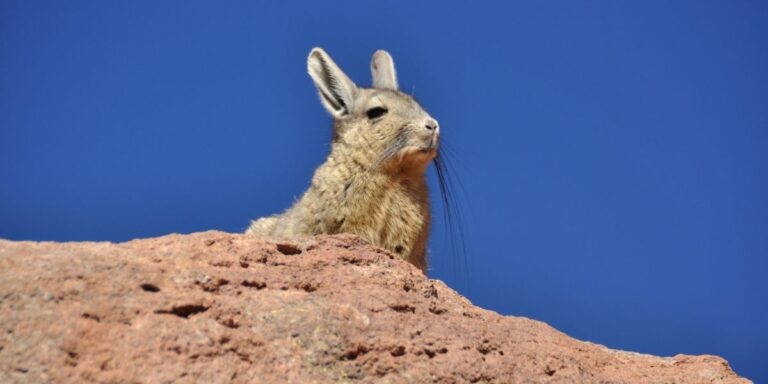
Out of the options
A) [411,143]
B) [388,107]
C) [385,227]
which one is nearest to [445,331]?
[385,227]

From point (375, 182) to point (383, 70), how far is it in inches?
140

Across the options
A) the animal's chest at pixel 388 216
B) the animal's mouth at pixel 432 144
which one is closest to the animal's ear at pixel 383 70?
the animal's mouth at pixel 432 144

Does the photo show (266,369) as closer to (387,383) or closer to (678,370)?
(387,383)

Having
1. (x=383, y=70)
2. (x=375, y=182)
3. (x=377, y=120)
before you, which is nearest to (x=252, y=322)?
(x=375, y=182)

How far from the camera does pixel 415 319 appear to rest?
6836mm

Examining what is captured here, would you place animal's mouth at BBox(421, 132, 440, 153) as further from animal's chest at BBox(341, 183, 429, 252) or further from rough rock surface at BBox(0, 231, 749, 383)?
rough rock surface at BBox(0, 231, 749, 383)

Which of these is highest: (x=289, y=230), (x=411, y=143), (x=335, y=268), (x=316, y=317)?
(x=411, y=143)

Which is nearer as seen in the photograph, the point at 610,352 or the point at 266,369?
the point at 266,369

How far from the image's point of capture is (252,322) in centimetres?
619

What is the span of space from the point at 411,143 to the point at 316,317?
17.6ft

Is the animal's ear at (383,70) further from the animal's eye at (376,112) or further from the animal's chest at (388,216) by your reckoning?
the animal's chest at (388,216)

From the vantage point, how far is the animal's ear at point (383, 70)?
1430 cm

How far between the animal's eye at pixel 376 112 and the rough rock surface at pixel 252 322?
4.56 meters

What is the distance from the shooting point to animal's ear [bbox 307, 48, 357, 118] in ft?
42.5
